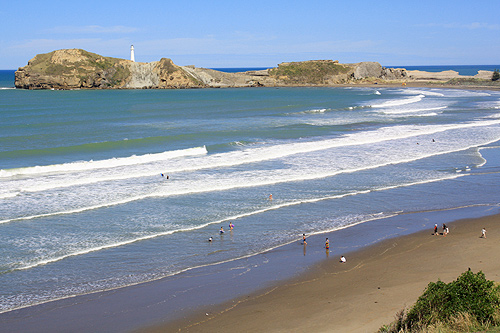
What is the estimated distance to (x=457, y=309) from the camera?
9.50 m

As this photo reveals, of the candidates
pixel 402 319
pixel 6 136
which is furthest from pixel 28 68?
pixel 402 319

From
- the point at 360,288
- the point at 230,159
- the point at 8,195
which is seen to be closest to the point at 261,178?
the point at 230,159

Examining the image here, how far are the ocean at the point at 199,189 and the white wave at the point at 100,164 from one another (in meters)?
0.11

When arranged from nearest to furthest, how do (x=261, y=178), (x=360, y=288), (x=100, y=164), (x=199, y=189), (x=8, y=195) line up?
(x=360, y=288) → (x=8, y=195) → (x=199, y=189) → (x=261, y=178) → (x=100, y=164)

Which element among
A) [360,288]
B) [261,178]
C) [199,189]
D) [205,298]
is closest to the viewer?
[205,298]

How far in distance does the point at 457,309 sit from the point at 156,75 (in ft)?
373

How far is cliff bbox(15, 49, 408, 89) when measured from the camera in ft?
358

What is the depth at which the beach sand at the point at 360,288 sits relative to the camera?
11797 mm

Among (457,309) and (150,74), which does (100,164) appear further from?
(150,74)

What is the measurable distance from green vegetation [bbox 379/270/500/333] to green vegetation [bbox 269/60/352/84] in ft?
415

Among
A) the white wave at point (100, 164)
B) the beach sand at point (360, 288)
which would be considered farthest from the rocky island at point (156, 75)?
the beach sand at point (360, 288)

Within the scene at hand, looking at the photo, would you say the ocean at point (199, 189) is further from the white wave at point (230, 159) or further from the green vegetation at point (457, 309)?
the green vegetation at point (457, 309)

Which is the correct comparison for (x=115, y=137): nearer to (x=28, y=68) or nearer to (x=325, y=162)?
(x=325, y=162)

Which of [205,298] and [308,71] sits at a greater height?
[308,71]
